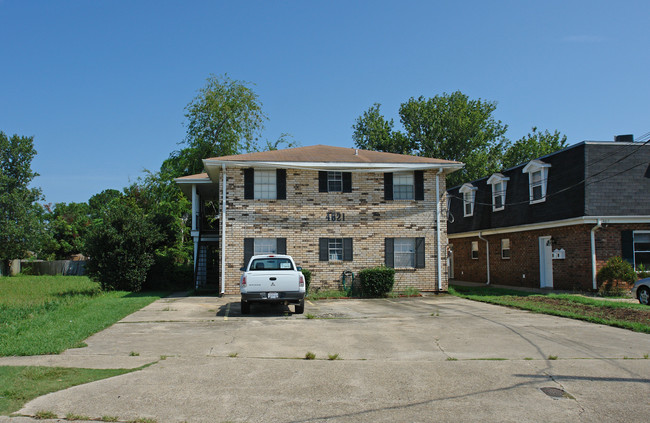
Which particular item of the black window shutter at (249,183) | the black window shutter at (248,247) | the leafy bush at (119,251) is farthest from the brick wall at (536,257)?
the leafy bush at (119,251)

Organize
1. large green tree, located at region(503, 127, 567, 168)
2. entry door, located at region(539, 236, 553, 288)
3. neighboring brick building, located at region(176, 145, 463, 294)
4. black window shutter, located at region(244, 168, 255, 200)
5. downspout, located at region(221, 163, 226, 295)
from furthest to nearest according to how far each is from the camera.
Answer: large green tree, located at region(503, 127, 567, 168)
entry door, located at region(539, 236, 553, 288)
black window shutter, located at region(244, 168, 255, 200)
neighboring brick building, located at region(176, 145, 463, 294)
downspout, located at region(221, 163, 226, 295)

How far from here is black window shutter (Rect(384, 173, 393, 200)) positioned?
67.9 feet

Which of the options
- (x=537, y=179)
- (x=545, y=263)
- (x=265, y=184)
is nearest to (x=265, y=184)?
(x=265, y=184)

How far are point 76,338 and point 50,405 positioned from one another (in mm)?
4409

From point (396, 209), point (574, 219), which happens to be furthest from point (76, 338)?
point (574, 219)

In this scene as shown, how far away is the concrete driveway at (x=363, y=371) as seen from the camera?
557 cm

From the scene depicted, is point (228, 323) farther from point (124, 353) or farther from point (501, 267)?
point (501, 267)

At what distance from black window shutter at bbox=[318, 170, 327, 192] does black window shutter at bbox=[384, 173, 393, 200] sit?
95.9 inches

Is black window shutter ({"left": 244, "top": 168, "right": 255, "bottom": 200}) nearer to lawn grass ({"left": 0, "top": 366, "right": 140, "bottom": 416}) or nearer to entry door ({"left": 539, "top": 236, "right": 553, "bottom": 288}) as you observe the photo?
entry door ({"left": 539, "top": 236, "right": 553, "bottom": 288})

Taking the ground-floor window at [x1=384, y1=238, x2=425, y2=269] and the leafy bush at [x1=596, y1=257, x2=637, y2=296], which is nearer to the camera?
the leafy bush at [x1=596, y1=257, x2=637, y2=296]

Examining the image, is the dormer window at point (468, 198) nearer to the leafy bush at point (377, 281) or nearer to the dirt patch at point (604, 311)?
the leafy bush at point (377, 281)

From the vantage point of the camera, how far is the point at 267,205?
20.0 m

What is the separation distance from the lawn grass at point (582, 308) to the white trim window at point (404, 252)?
2.42 meters

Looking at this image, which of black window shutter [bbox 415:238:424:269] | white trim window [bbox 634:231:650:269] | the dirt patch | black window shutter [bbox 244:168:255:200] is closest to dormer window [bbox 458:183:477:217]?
black window shutter [bbox 415:238:424:269]
